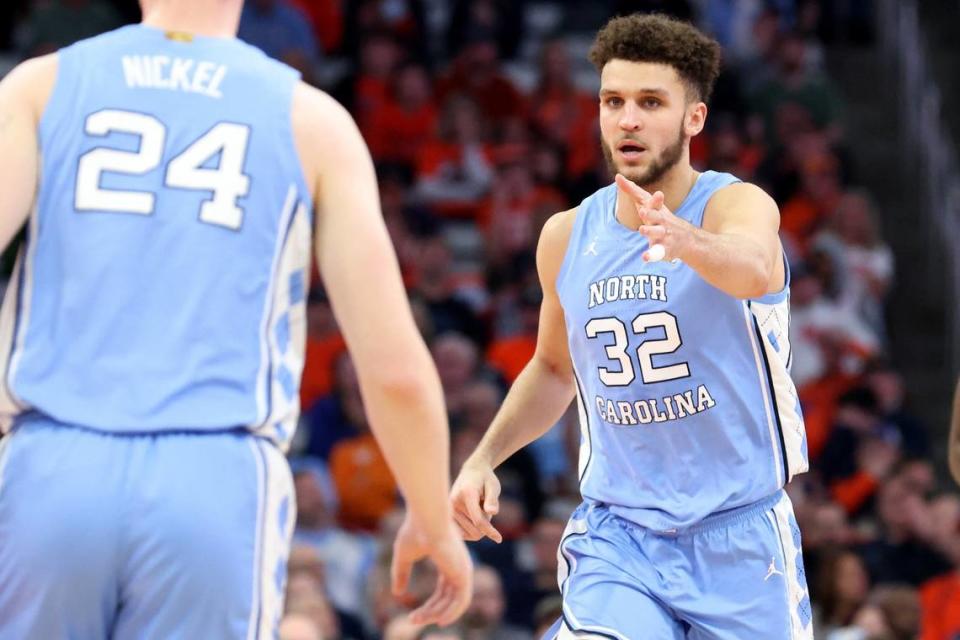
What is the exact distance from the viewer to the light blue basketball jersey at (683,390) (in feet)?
18.3

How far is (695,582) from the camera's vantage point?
5.50m

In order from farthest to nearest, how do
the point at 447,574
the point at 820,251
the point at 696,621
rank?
1. the point at 820,251
2. the point at 696,621
3. the point at 447,574

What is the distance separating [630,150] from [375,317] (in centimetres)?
216

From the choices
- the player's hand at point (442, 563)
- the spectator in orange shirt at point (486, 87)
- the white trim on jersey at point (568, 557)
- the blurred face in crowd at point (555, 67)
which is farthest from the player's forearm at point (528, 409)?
the blurred face in crowd at point (555, 67)

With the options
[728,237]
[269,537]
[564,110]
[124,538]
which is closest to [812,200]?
[564,110]

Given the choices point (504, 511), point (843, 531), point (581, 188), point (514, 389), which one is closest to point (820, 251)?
point (581, 188)

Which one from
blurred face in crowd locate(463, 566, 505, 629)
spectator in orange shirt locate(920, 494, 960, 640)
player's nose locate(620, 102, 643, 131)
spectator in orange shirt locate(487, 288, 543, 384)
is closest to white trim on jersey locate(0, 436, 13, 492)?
player's nose locate(620, 102, 643, 131)

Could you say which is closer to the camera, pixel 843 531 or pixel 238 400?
pixel 238 400

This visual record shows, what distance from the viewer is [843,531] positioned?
11602 millimetres

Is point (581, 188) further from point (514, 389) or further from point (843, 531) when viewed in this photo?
point (514, 389)

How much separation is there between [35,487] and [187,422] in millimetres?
369

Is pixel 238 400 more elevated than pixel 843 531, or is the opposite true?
pixel 238 400

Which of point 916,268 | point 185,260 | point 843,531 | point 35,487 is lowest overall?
point 843,531

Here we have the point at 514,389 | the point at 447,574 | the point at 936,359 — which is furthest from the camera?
the point at 936,359
